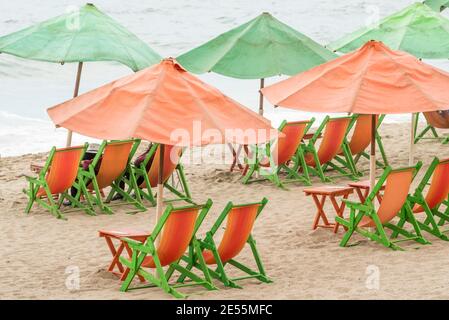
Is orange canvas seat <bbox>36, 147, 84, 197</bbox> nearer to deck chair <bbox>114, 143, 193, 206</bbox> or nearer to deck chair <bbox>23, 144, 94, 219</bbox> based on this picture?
deck chair <bbox>23, 144, 94, 219</bbox>

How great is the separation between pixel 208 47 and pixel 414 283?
5675 mm

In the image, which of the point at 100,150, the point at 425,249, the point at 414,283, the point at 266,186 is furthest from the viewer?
the point at 266,186

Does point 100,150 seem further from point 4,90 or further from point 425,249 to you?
point 4,90

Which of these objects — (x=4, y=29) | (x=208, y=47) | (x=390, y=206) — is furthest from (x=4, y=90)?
(x=390, y=206)

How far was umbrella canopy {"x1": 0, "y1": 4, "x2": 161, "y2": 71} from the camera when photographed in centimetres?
1200

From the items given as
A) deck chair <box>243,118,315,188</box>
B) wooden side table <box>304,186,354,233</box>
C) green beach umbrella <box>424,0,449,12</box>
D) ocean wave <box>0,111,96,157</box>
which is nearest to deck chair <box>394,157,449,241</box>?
wooden side table <box>304,186,354,233</box>

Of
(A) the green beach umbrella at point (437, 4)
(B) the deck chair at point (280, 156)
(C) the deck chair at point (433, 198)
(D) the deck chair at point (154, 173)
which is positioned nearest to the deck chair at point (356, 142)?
(B) the deck chair at point (280, 156)

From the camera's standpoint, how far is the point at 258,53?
12.9m

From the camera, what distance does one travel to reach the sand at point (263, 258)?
810 centimetres

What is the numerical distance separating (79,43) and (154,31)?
3104 cm

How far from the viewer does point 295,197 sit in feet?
40.2

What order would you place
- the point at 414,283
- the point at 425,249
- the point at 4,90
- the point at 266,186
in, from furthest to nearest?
the point at 4,90 → the point at 266,186 → the point at 425,249 → the point at 414,283

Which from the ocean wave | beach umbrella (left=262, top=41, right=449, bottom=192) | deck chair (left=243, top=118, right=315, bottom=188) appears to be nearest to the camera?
beach umbrella (left=262, top=41, right=449, bottom=192)

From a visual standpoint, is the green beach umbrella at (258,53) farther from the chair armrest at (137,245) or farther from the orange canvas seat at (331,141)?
Result: the chair armrest at (137,245)
